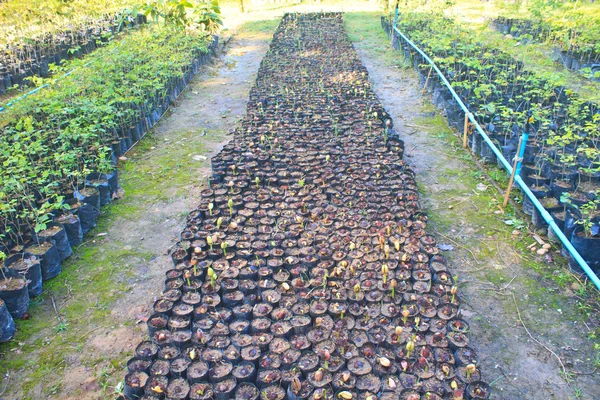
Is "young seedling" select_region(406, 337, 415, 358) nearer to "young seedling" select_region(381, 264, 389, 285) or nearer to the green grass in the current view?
"young seedling" select_region(381, 264, 389, 285)

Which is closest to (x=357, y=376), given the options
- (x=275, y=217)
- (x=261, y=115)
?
(x=275, y=217)

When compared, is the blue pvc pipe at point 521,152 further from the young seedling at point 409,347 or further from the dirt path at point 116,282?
the dirt path at point 116,282

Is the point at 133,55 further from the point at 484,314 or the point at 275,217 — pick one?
the point at 484,314

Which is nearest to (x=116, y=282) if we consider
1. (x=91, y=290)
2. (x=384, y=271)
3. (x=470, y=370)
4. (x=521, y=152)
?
(x=91, y=290)

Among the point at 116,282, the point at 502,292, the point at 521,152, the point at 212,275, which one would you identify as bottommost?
the point at 502,292

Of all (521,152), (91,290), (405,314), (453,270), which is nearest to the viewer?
(405,314)

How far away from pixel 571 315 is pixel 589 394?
0.73 metres

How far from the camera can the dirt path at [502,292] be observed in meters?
3.00

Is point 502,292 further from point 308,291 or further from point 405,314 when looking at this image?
point 308,291

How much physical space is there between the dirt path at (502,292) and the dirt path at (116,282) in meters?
2.74

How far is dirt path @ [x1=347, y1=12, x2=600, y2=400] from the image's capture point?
300 cm

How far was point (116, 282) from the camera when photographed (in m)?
3.94

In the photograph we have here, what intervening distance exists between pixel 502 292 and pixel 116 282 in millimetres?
3435

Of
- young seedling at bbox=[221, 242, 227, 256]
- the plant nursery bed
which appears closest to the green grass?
Answer: the plant nursery bed
